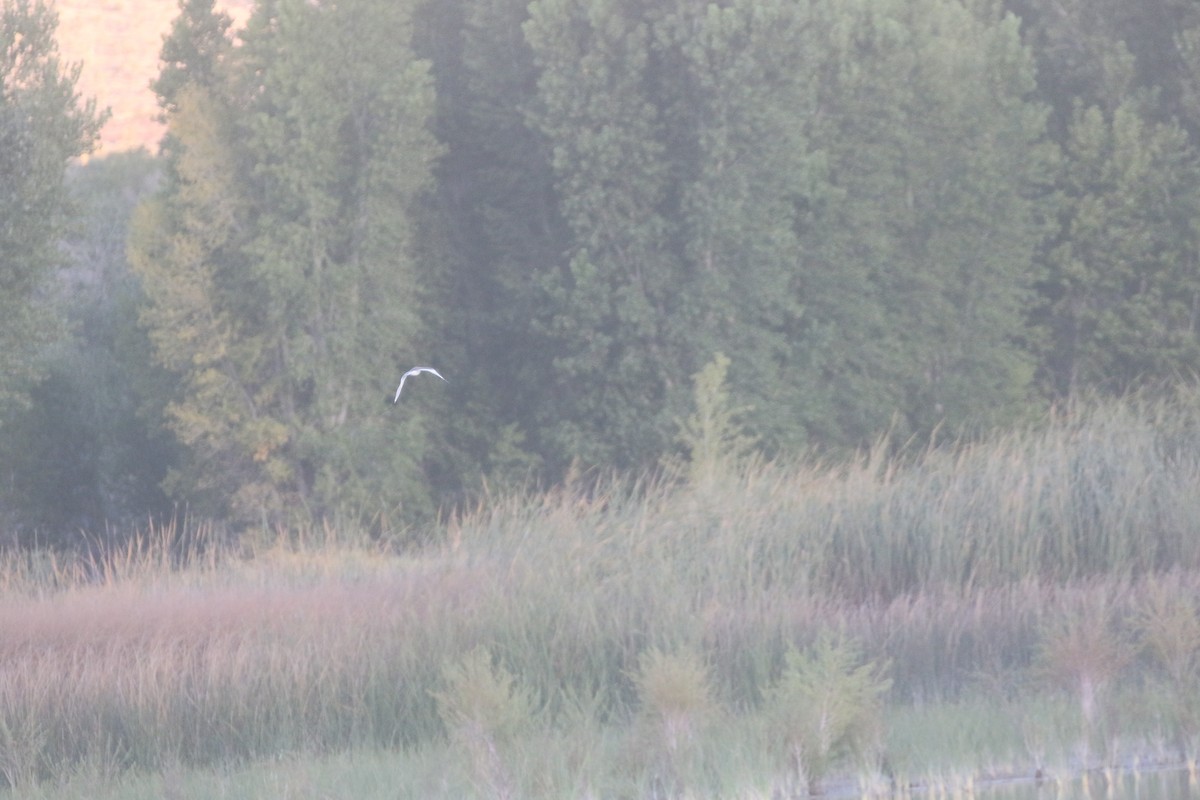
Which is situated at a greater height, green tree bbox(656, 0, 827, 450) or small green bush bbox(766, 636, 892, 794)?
green tree bbox(656, 0, 827, 450)

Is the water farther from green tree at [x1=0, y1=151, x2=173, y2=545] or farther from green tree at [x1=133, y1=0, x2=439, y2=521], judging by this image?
green tree at [x1=0, y1=151, x2=173, y2=545]

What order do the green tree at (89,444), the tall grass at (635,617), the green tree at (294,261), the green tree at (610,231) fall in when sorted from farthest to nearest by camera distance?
the green tree at (89,444), the green tree at (610,231), the green tree at (294,261), the tall grass at (635,617)

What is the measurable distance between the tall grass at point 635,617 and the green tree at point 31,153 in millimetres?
3742

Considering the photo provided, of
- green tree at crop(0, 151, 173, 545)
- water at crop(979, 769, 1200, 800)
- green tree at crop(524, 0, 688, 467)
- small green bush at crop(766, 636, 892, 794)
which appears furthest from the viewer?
green tree at crop(0, 151, 173, 545)

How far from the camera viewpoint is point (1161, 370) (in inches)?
1005

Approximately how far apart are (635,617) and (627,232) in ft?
46.7

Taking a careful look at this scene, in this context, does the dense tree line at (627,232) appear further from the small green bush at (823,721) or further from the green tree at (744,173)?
the small green bush at (823,721)

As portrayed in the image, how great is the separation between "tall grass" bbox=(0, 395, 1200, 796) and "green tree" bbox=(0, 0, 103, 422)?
147 inches

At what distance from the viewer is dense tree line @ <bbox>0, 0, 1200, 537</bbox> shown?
78.0ft

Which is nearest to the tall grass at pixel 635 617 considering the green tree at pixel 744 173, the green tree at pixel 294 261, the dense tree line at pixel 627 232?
the green tree at pixel 294 261

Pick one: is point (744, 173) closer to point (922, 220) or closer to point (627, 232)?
point (627, 232)

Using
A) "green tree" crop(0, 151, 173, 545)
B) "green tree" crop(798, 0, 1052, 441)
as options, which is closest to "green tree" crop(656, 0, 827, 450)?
"green tree" crop(798, 0, 1052, 441)

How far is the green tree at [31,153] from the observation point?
15.5 meters

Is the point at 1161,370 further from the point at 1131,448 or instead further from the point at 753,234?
the point at 1131,448
